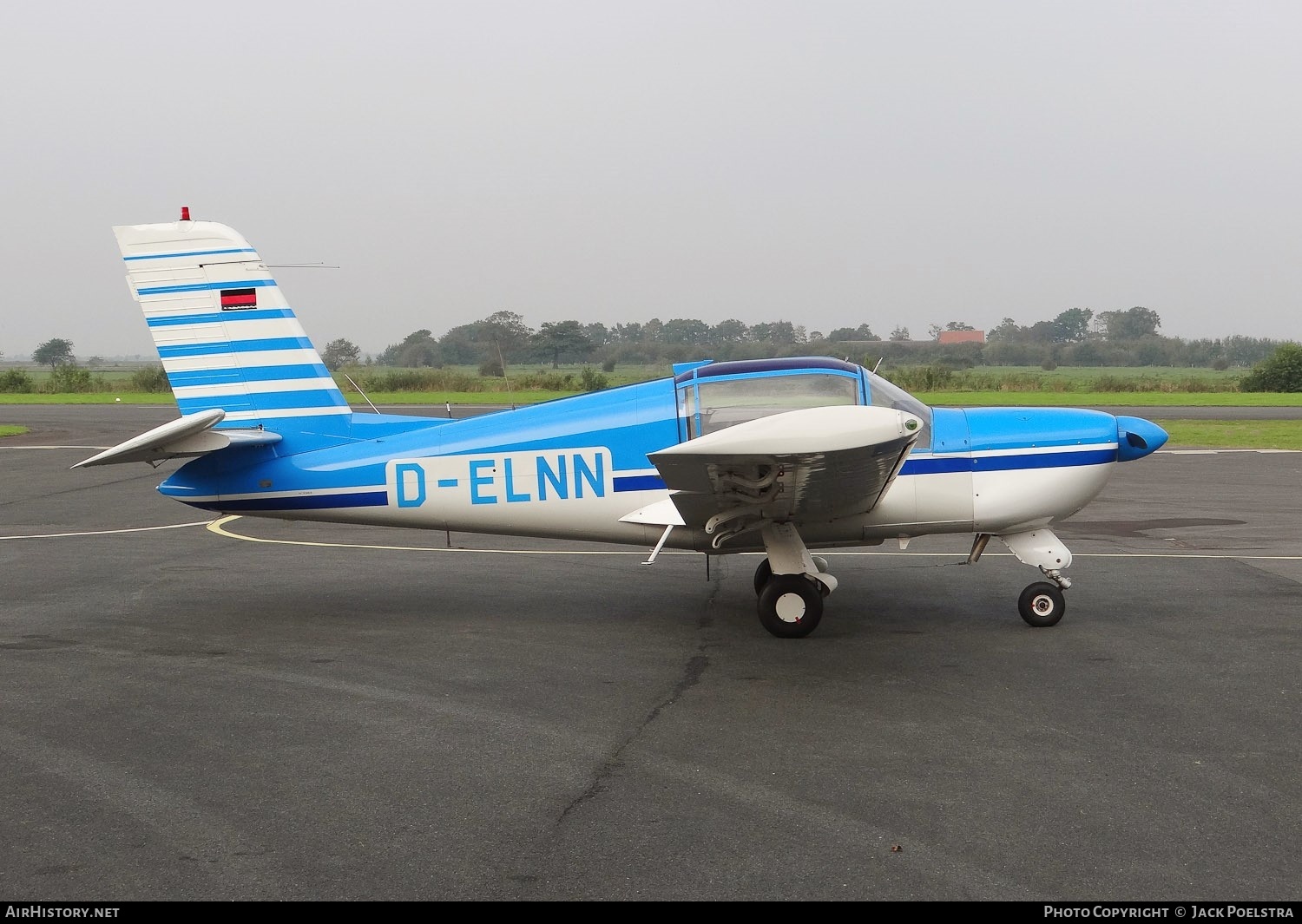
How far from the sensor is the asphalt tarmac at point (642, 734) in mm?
4371

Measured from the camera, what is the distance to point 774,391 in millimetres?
8375

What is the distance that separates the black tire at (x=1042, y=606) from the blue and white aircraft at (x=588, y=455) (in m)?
0.01

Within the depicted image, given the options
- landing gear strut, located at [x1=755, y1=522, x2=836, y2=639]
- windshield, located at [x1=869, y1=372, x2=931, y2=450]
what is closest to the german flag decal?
landing gear strut, located at [x1=755, y1=522, x2=836, y2=639]

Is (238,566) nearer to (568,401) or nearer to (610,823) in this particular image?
(568,401)

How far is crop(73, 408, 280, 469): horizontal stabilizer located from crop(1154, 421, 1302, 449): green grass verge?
20.3 m

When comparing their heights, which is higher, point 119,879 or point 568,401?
point 568,401

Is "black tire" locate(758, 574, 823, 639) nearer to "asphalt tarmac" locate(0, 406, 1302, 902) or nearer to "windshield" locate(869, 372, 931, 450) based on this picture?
"asphalt tarmac" locate(0, 406, 1302, 902)

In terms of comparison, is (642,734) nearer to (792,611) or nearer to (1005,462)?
(792,611)

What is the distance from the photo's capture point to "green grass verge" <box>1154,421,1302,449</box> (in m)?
23.5

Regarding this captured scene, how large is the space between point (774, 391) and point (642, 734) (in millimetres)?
3314

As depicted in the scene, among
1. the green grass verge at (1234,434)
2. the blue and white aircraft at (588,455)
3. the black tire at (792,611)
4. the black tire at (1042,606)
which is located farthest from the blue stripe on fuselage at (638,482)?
the green grass verge at (1234,434)
